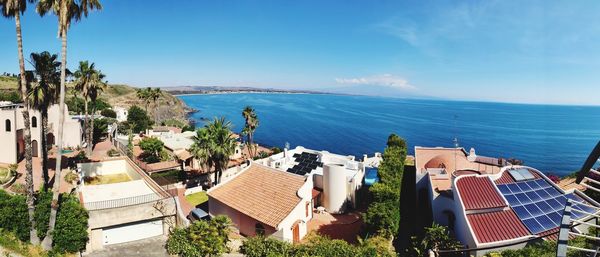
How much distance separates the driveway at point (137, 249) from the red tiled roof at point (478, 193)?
2118 cm

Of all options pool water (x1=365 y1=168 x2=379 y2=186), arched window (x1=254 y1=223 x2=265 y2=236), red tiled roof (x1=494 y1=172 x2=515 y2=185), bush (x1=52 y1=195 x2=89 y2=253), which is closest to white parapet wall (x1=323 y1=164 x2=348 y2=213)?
pool water (x1=365 y1=168 x2=379 y2=186)

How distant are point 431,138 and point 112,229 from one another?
11494cm

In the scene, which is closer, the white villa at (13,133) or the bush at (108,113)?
the white villa at (13,133)

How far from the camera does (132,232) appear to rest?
79.4 feet

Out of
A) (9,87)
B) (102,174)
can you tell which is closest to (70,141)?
(102,174)

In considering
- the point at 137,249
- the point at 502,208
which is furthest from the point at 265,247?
the point at 502,208

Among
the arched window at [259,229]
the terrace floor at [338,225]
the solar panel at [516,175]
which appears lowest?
the terrace floor at [338,225]

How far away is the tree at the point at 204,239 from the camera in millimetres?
20141

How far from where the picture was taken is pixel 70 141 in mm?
46125

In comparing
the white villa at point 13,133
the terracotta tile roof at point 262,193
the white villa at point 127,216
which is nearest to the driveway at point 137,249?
the white villa at point 127,216

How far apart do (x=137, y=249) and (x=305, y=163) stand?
65.4 feet

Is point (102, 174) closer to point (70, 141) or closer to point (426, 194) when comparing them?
point (70, 141)

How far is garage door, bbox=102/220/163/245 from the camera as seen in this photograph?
2345 centimetres

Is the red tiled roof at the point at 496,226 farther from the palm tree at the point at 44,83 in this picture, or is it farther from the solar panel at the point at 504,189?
the palm tree at the point at 44,83
